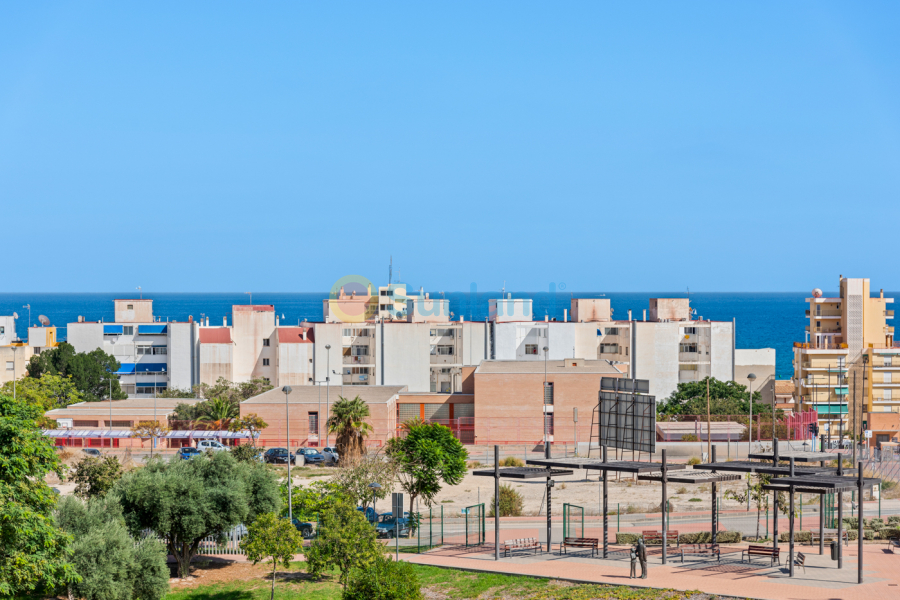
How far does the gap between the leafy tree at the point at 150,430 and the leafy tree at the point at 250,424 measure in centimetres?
492

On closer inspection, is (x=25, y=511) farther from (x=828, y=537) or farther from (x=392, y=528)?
(x=828, y=537)

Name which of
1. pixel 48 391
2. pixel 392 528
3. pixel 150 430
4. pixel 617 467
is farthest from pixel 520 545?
pixel 48 391

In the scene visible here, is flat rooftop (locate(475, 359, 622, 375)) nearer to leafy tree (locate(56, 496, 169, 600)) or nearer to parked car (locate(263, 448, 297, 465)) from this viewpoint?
parked car (locate(263, 448, 297, 465))

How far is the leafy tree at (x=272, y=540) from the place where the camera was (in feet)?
103

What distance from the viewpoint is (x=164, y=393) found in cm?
9375

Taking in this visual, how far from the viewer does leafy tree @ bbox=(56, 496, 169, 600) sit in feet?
95.8

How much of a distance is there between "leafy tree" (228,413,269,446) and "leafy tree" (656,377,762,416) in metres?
33.3

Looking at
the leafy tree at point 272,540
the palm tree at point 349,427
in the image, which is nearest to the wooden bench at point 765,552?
the leafy tree at point 272,540

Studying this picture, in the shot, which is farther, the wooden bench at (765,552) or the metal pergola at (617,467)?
the metal pergola at (617,467)

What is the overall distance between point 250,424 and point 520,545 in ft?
117

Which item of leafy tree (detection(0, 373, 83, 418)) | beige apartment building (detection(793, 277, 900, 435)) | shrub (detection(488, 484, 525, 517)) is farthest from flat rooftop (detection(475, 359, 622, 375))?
leafy tree (detection(0, 373, 83, 418))

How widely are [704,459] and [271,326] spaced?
2129 inches

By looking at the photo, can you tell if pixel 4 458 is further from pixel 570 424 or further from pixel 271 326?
pixel 271 326

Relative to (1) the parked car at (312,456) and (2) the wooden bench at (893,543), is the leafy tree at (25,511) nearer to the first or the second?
(2) the wooden bench at (893,543)
